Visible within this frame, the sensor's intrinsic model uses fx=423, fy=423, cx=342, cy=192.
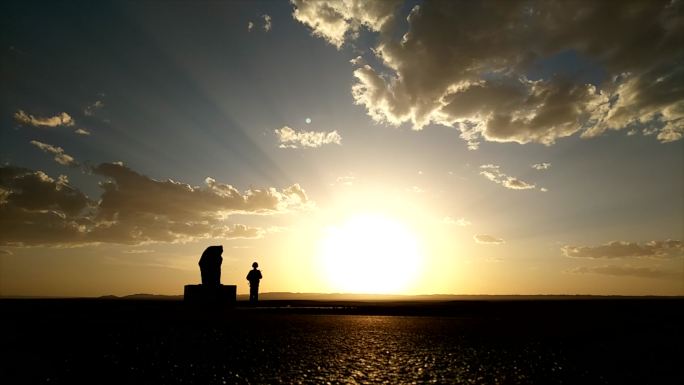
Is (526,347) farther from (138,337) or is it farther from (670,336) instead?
(138,337)

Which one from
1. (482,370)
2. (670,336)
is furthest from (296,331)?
(670,336)

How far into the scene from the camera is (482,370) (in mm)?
9305

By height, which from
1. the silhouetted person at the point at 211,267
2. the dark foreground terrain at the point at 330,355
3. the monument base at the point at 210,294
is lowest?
the dark foreground terrain at the point at 330,355

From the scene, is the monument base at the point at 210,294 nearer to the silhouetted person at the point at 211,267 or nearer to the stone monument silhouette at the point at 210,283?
the stone monument silhouette at the point at 210,283

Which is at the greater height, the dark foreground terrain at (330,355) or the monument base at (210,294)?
the monument base at (210,294)

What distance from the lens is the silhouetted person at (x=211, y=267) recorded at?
33062 millimetres

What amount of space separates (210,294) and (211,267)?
6.90ft

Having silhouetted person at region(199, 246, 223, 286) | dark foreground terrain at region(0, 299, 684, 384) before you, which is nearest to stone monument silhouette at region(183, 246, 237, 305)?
silhouetted person at region(199, 246, 223, 286)

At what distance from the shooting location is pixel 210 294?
33.0 metres

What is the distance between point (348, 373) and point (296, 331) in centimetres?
832

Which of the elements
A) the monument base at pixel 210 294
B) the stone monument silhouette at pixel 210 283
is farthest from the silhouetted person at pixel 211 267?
the monument base at pixel 210 294

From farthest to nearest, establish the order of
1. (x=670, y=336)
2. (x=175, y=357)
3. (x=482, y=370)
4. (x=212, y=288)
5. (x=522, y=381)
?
(x=212, y=288), (x=670, y=336), (x=175, y=357), (x=482, y=370), (x=522, y=381)

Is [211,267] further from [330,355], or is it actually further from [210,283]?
[330,355]

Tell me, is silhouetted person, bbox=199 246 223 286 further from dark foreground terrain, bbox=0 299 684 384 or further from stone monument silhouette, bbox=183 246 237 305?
dark foreground terrain, bbox=0 299 684 384
